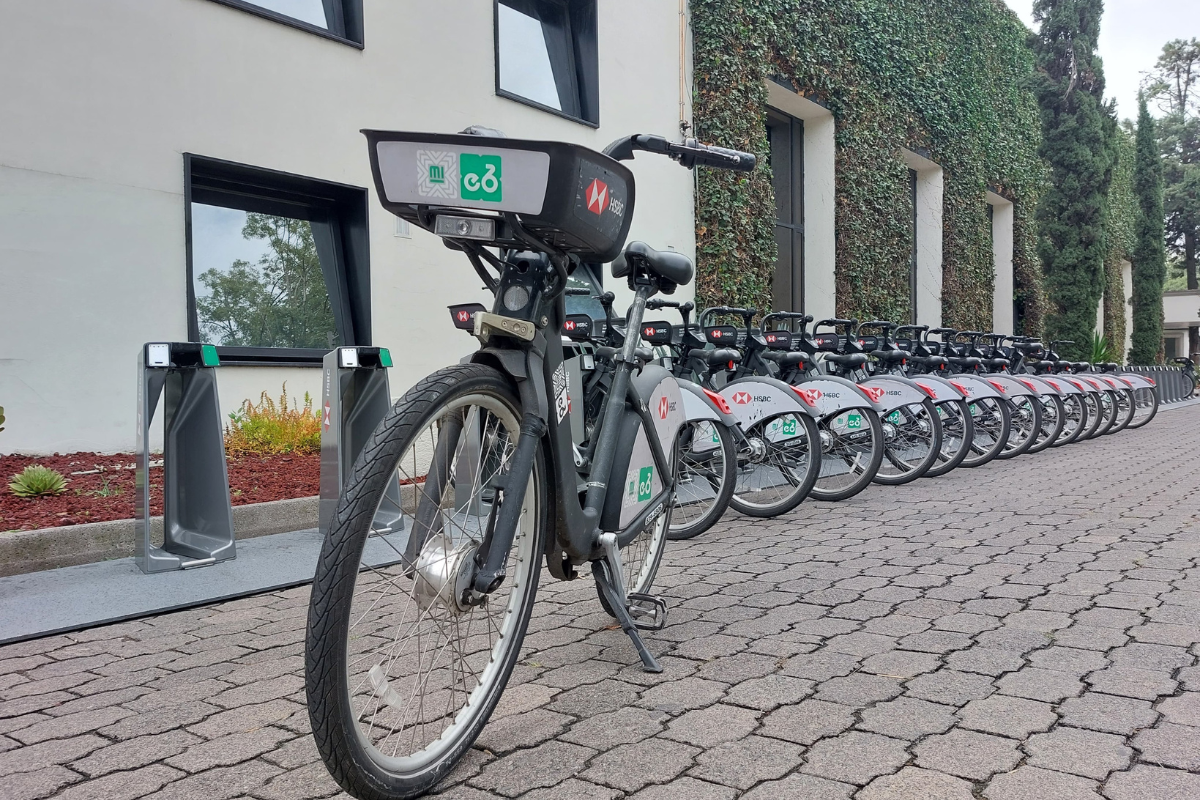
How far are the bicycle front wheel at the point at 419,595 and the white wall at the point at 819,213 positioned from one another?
13.6m

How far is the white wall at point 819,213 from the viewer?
1517 centimetres

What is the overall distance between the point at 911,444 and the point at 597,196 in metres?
5.54

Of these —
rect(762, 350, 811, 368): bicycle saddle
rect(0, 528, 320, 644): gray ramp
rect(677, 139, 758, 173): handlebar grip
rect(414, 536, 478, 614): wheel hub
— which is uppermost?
rect(677, 139, 758, 173): handlebar grip

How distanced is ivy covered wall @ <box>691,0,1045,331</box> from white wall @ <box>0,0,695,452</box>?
4204 millimetres

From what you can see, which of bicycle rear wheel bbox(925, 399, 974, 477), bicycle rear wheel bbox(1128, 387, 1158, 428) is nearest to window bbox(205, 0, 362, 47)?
bicycle rear wheel bbox(925, 399, 974, 477)

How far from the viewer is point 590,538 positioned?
276 centimetres

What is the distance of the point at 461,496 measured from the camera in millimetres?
2209

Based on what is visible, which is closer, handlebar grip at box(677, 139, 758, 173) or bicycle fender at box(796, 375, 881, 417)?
handlebar grip at box(677, 139, 758, 173)

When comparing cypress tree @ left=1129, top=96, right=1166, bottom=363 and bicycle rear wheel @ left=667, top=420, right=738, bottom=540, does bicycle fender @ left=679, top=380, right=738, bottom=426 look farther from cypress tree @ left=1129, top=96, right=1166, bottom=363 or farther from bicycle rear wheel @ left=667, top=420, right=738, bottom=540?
cypress tree @ left=1129, top=96, right=1166, bottom=363

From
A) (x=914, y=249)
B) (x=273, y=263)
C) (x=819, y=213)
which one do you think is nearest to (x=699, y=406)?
(x=273, y=263)

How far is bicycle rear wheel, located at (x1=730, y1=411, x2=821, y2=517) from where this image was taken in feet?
19.0

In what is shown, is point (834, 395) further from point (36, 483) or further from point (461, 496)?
point (36, 483)

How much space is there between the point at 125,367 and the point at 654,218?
6.35 m

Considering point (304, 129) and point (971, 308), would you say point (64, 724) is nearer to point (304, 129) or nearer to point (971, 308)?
point (304, 129)
